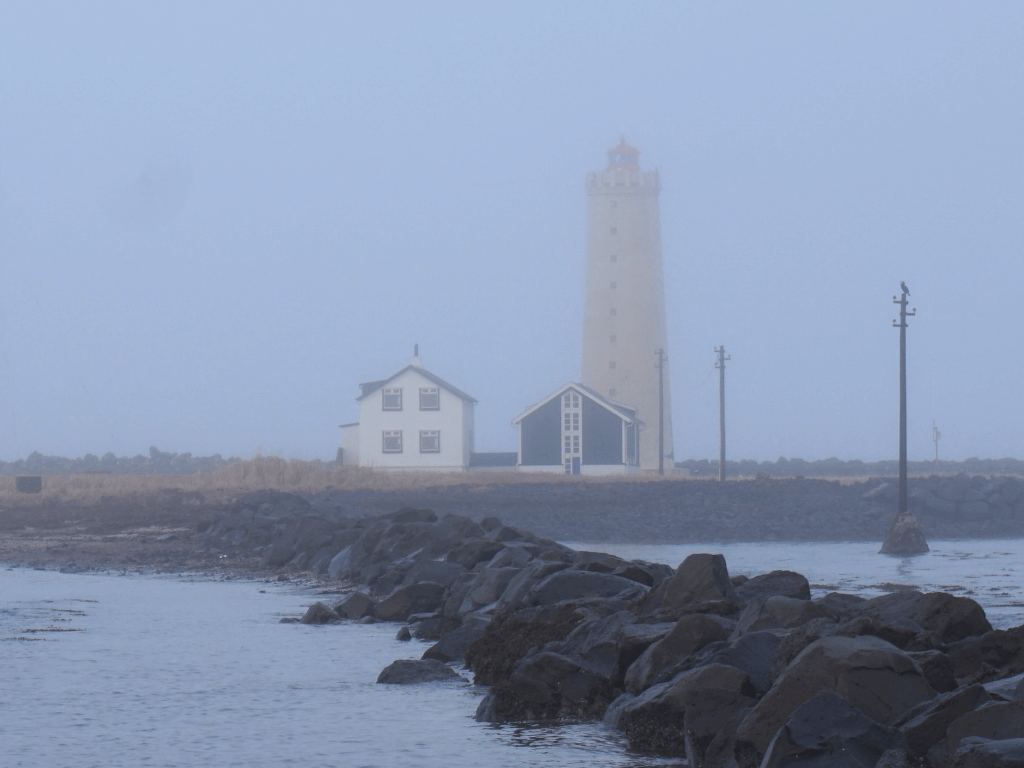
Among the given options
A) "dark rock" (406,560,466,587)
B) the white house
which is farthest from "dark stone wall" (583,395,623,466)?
"dark rock" (406,560,466,587)

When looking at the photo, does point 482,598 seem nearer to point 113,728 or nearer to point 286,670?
point 286,670

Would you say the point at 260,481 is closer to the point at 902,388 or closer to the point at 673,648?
the point at 902,388

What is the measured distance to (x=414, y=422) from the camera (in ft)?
137

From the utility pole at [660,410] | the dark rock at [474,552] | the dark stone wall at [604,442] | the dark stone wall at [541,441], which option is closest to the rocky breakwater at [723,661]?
the dark rock at [474,552]

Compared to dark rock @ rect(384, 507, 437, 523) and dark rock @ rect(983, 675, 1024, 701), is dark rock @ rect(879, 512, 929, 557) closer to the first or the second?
dark rock @ rect(384, 507, 437, 523)

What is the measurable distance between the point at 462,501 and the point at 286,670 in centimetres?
2205

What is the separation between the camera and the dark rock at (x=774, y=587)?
1124 cm

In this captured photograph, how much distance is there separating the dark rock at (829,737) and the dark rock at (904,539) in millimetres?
20051

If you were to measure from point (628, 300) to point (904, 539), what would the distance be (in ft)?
78.7

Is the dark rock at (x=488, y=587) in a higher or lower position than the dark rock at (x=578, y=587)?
lower

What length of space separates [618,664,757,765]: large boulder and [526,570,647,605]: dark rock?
3.83 metres

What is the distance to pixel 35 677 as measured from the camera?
10117 millimetres

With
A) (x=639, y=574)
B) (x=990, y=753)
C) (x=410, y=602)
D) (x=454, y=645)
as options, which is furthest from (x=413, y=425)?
(x=990, y=753)

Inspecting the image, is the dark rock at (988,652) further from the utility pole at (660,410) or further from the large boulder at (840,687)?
the utility pole at (660,410)
